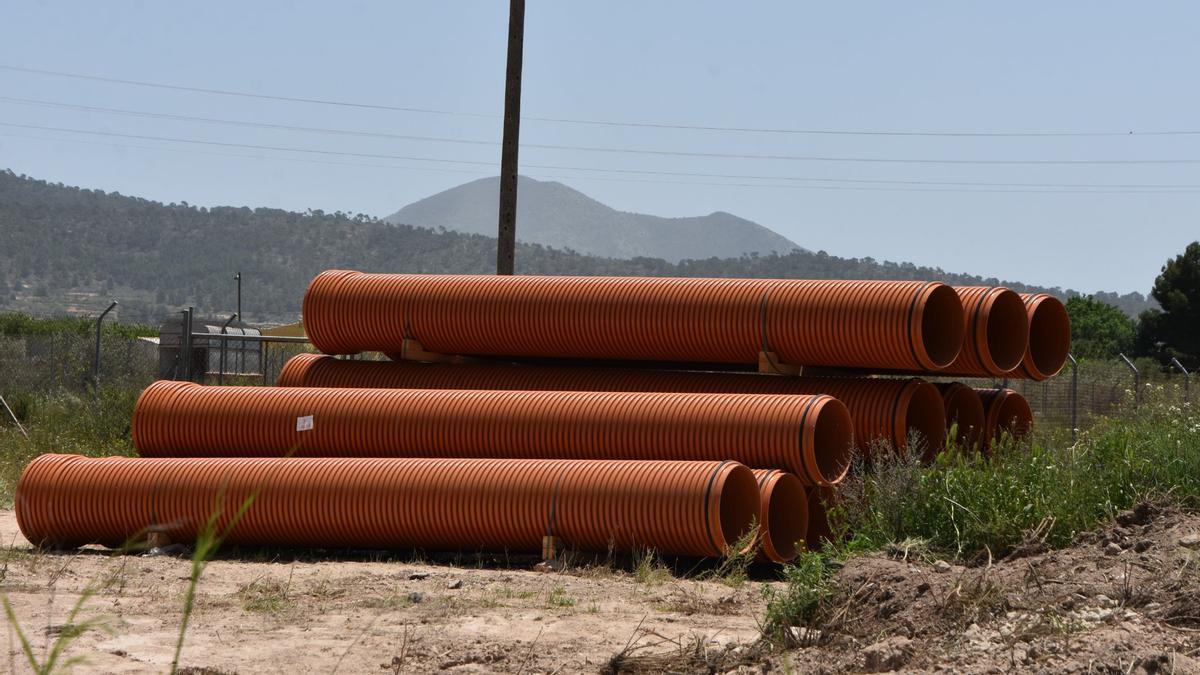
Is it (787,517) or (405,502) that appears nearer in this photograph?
(405,502)

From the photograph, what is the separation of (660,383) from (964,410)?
320 cm

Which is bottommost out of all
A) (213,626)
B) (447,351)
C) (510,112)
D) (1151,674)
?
(213,626)

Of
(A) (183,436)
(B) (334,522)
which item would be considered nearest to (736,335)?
(B) (334,522)

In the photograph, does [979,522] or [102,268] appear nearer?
Answer: [979,522]

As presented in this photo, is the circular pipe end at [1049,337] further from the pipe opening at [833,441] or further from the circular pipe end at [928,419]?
the pipe opening at [833,441]

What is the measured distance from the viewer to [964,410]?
1361cm

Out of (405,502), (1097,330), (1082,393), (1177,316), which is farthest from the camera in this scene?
(1097,330)

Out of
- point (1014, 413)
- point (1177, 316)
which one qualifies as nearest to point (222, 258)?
point (1177, 316)

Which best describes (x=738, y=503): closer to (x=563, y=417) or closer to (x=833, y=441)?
(x=833, y=441)

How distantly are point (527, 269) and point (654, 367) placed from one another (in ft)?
433

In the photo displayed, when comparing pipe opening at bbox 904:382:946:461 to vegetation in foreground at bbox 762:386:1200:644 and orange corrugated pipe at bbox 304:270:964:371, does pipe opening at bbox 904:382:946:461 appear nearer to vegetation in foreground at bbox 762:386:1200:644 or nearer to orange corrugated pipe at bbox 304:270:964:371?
orange corrugated pipe at bbox 304:270:964:371

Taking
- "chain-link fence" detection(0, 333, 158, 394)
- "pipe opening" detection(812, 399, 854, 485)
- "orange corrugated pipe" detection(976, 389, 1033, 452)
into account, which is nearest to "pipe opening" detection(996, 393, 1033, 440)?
"orange corrugated pipe" detection(976, 389, 1033, 452)

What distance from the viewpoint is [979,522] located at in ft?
27.3

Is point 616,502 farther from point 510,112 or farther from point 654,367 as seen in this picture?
point 510,112
